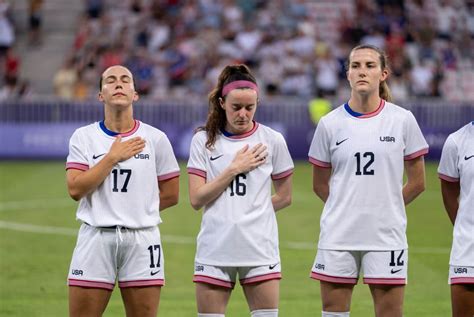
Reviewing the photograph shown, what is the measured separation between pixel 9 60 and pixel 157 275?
2421 cm

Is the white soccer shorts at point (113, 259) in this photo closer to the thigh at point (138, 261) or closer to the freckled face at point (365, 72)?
the thigh at point (138, 261)

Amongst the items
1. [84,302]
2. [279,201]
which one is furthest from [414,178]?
[84,302]

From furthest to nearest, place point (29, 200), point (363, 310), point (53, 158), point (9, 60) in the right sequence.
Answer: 1. point (9, 60)
2. point (53, 158)
3. point (29, 200)
4. point (363, 310)

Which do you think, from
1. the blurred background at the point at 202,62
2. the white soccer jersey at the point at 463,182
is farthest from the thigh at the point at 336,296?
the blurred background at the point at 202,62

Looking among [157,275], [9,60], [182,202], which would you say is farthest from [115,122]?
[9,60]

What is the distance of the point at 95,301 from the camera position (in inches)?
297

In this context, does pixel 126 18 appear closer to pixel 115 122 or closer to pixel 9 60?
pixel 9 60

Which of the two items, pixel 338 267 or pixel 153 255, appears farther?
pixel 338 267

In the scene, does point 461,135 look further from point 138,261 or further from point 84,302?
point 84,302

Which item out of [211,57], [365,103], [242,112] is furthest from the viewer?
[211,57]

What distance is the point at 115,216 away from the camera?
7.57 metres

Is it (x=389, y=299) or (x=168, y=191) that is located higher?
(x=168, y=191)

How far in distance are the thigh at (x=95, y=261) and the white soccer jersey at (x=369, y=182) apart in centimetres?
152

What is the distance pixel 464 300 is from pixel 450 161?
98 centimetres
